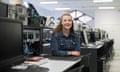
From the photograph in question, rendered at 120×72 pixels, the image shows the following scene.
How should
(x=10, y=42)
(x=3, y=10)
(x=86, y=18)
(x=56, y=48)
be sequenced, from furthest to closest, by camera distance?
(x=86, y=18), (x=56, y=48), (x=3, y=10), (x=10, y=42)

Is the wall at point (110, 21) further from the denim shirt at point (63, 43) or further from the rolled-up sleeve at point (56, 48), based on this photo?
the rolled-up sleeve at point (56, 48)

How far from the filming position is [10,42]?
174 cm

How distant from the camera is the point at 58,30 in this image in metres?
3.06

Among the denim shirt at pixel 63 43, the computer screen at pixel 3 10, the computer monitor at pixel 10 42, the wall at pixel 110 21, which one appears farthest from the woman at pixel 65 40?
the wall at pixel 110 21

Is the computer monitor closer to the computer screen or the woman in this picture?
the computer screen

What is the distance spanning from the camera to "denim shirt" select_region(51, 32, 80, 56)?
2.95 meters

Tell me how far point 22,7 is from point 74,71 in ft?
4.39

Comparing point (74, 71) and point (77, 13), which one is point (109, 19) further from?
point (74, 71)

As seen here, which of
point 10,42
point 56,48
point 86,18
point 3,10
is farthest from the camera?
point 86,18

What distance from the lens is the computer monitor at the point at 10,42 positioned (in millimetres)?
1603

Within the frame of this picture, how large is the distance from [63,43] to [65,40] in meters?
0.05

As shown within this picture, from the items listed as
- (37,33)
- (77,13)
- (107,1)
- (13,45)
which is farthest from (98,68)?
(77,13)

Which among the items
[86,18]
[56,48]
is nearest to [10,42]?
[56,48]

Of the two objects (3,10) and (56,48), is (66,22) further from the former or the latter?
(3,10)
